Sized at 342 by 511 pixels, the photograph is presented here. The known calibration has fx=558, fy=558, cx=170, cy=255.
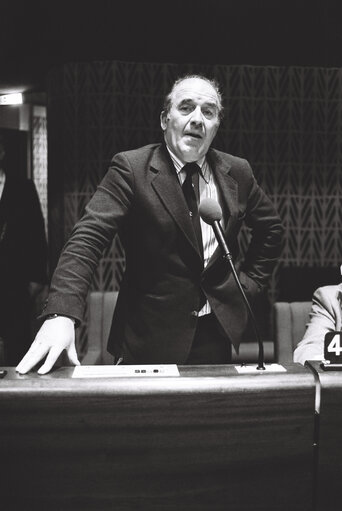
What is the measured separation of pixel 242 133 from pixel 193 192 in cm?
285

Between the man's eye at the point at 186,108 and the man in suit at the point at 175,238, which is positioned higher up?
the man's eye at the point at 186,108

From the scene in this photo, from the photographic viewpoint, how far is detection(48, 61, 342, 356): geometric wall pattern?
4.23 m

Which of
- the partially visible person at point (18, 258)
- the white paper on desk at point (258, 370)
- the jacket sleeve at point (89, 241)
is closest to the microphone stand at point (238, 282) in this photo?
the white paper on desk at point (258, 370)

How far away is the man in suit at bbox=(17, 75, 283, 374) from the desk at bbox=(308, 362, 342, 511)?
27.1 inches

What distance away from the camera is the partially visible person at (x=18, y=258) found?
11.4 ft

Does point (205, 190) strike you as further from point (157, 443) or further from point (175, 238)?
point (157, 443)

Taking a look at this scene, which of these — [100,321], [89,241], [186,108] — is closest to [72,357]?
[89,241]

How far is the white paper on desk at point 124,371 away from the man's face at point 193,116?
780 millimetres

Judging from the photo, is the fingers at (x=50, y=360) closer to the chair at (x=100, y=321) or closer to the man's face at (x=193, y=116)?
the man's face at (x=193, y=116)

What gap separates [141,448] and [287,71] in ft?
13.0

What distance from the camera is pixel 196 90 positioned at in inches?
61.5

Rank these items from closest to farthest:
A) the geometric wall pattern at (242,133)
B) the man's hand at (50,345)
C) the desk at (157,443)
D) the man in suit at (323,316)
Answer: the desk at (157,443) → the man's hand at (50,345) → the man in suit at (323,316) → the geometric wall pattern at (242,133)

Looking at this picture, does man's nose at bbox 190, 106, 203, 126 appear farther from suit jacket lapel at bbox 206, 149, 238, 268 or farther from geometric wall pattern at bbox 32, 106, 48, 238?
geometric wall pattern at bbox 32, 106, 48, 238

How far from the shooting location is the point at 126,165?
1585 millimetres
